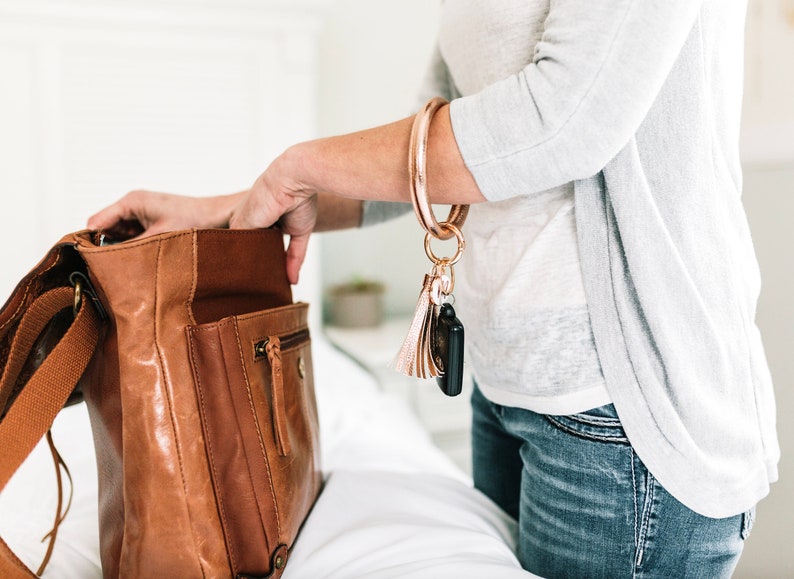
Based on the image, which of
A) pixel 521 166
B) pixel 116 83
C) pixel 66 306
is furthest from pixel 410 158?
pixel 116 83

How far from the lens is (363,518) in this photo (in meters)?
0.70

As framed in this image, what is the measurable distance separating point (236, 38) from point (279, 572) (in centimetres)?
179

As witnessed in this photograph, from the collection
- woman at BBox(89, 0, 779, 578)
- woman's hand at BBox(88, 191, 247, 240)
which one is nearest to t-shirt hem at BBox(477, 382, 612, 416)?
woman at BBox(89, 0, 779, 578)

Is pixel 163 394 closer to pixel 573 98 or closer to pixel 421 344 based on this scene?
pixel 421 344

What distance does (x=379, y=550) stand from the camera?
63cm

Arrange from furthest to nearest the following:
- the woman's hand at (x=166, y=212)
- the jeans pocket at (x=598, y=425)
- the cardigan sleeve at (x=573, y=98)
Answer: the woman's hand at (x=166, y=212)
the jeans pocket at (x=598, y=425)
the cardigan sleeve at (x=573, y=98)

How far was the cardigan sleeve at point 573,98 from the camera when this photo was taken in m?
0.44

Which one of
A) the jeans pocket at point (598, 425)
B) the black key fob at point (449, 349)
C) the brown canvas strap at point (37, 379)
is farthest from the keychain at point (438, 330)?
the brown canvas strap at point (37, 379)

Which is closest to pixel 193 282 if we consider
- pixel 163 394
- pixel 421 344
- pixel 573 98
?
pixel 163 394

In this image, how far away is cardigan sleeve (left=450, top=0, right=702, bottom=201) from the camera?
0.44 metres

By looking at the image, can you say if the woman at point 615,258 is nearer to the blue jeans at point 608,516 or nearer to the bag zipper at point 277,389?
the blue jeans at point 608,516

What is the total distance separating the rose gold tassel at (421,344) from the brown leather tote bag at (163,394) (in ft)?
0.39

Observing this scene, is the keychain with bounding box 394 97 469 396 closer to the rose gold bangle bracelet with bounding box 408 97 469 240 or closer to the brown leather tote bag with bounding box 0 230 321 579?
the rose gold bangle bracelet with bounding box 408 97 469 240

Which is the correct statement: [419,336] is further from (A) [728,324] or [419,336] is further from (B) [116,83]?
(B) [116,83]
